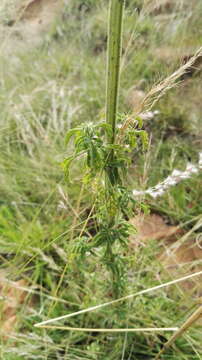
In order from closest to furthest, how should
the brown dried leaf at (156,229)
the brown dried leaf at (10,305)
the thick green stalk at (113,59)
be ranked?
the thick green stalk at (113,59), the brown dried leaf at (10,305), the brown dried leaf at (156,229)

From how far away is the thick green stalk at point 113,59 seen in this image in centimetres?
43

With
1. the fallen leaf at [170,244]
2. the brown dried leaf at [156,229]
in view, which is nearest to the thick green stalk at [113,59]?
the fallen leaf at [170,244]

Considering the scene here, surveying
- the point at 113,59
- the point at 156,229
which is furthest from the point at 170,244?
the point at 113,59

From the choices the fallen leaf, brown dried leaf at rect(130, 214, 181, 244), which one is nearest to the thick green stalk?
the fallen leaf

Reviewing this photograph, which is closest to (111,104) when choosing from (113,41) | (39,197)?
(113,41)

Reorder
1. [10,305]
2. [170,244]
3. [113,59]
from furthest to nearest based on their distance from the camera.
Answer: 1. [170,244]
2. [10,305]
3. [113,59]

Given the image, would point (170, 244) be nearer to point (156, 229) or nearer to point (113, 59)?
point (156, 229)

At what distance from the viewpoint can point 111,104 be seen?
1.68 ft

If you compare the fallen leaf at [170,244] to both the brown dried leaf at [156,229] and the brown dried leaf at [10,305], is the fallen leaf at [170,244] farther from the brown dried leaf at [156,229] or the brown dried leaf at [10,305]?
the brown dried leaf at [10,305]

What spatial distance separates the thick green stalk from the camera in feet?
1.40

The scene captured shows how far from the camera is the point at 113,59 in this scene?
47 cm

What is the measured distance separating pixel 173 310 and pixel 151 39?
1.48 metres

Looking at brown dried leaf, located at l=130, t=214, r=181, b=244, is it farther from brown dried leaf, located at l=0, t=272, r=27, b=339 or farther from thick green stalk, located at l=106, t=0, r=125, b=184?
thick green stalk, located at l=106, t=0, r=125, b=184

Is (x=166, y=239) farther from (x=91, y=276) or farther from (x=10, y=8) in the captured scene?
(x=10, y=8)
